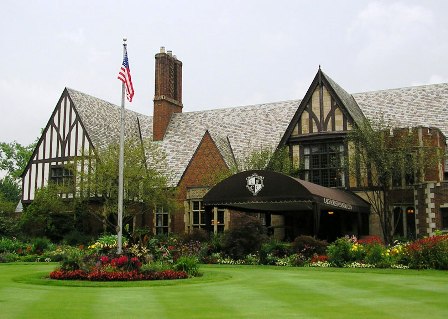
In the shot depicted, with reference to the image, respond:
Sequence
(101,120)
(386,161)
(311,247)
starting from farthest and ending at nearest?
1. (101,120)
2. (386,161)
3. (311,247)

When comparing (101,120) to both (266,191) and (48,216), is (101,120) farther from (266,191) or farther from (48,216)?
(266,191)

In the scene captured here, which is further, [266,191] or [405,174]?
[405,174]

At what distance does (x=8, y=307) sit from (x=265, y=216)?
78.2ft

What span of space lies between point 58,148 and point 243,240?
19815mm

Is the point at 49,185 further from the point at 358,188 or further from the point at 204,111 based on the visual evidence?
the point at 358,188

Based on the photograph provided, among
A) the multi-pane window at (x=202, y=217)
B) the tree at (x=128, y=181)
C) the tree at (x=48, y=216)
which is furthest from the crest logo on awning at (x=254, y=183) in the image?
the tree at (x=48, y=216)

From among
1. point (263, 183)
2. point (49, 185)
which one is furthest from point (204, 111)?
point (263, 183)

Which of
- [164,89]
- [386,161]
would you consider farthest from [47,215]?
[386,161]

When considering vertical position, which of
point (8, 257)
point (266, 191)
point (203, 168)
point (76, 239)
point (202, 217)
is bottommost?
point (8, 257)

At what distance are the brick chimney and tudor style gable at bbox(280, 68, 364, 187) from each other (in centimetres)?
1324

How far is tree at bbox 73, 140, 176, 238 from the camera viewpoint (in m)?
33.6

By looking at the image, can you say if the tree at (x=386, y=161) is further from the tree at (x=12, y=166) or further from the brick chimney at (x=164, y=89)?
the tree at (x=12, y=166)

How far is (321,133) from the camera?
3188 centimetres

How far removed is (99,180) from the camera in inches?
1325
